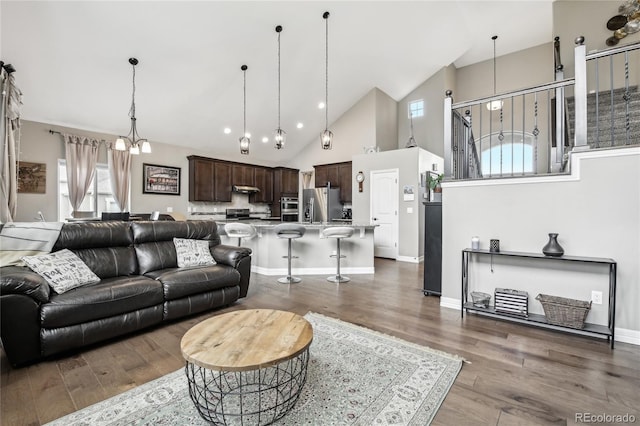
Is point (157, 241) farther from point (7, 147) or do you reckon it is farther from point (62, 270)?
point (7, 147)

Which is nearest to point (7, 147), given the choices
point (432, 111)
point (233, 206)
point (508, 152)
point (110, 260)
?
point (110, 260)

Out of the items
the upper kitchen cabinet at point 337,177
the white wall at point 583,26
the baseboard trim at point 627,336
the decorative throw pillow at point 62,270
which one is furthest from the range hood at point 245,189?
the baseboard trim at point 627,336

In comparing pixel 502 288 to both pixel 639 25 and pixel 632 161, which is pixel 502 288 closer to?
pixel 632 161

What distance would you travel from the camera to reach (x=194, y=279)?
2.99 meters

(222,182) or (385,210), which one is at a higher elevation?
(222,182)

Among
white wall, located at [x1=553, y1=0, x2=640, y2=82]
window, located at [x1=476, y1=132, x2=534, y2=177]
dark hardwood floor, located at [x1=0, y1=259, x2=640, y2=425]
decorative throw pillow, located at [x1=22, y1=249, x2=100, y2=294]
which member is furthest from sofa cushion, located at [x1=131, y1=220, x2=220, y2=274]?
window, located at [x1=476, y1=132, x2=534, y2=177]

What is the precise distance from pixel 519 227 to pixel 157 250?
4.00m

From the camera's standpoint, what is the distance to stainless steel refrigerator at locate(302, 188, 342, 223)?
804 centimetres

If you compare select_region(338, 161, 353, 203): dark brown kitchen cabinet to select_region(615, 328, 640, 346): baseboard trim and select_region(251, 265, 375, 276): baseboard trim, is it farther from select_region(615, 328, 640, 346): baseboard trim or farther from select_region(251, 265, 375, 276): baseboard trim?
select_region(615, 328, 640, 346): baseboard trim

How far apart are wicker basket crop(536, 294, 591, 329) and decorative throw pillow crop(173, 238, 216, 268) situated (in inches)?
139

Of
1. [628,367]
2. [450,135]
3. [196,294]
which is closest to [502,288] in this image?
[628,367]

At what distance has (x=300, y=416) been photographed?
5.19 ft

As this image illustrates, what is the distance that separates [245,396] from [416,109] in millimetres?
8111

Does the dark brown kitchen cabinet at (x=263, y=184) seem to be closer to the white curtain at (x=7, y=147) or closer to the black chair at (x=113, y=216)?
the black chair at (x=113, y=216)
